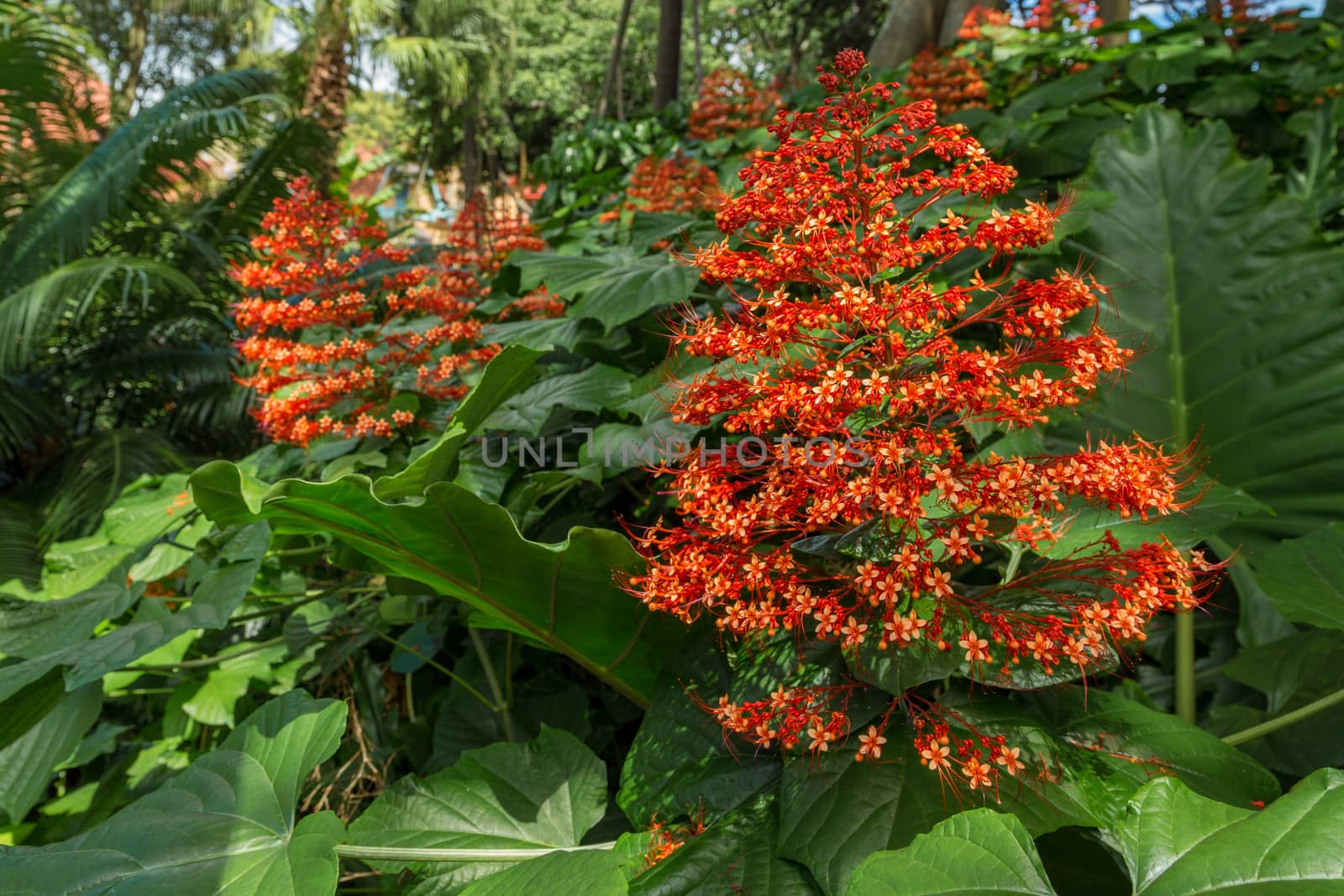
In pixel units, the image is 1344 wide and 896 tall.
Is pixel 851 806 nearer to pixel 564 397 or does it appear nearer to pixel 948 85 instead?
pixel 564 397

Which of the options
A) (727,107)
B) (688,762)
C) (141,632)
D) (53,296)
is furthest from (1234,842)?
(53,296)

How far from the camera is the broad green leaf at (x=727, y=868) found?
833 millimetres

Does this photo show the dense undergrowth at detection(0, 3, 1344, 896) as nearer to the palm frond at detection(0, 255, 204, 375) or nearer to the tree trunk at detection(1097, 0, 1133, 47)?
the tree trunk at detection(1097, 0, 1133, 47)

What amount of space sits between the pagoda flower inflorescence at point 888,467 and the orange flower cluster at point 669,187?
1396 millimetres

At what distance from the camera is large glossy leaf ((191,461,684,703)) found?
93 centimetres

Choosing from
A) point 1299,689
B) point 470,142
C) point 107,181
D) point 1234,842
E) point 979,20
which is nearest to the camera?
point 1234,842

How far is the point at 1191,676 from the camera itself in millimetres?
1239

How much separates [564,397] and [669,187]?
124 centimetres

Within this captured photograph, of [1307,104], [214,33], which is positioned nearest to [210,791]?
[1307,104]

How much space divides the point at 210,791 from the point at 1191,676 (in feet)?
4.47

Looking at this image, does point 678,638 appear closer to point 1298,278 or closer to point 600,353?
point 600,353

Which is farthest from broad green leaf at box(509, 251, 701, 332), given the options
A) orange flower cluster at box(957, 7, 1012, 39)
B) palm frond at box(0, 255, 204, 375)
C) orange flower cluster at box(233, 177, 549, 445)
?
palm frond at box(0, 255, 204, 375)

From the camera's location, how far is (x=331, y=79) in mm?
7242

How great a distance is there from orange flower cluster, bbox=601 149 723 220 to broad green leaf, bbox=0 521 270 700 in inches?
56.2
